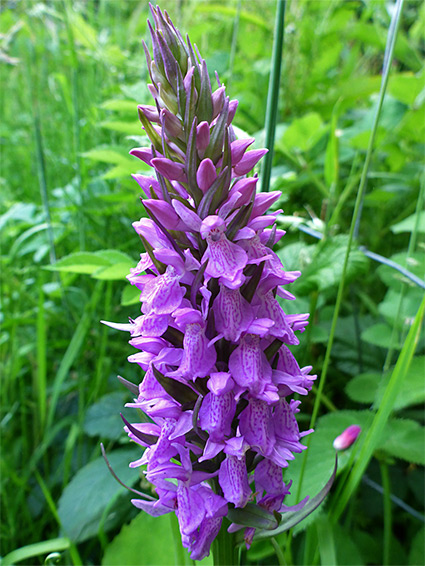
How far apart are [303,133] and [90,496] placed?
41.5 inches

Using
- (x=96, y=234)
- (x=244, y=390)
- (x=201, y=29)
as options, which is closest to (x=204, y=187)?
(x=244, y=390)

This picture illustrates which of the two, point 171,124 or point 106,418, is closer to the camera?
point 171,124

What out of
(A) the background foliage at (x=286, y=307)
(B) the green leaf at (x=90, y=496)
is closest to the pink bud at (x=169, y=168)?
(A) the background foliage at (x=286, y=307)

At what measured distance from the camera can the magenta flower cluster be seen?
50 cm

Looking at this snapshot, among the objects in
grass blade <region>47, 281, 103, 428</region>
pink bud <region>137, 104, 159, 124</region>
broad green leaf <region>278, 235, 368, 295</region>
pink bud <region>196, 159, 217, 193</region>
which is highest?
pink bud <region>137, 104, 159, 124</region>

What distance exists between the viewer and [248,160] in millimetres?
540

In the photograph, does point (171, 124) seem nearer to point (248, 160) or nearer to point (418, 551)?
point (248, 160)

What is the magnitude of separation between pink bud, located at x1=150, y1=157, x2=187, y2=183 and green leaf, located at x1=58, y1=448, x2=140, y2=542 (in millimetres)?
685

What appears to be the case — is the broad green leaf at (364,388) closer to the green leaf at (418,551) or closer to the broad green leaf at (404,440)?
the broad green leaf at (404,440)

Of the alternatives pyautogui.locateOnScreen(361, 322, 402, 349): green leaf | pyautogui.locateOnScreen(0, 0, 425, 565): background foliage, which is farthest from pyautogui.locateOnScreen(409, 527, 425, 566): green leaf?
pyautogui.locateOnScreen(361, 322, 402, 349): green leaf

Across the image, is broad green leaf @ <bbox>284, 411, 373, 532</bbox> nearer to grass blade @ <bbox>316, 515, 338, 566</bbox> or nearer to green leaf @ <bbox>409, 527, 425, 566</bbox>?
grass blade @ <bbox>316, 515, 338, 566</bbox>

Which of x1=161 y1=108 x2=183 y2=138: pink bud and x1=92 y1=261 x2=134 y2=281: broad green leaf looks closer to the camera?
x1=161 y1=108 x2=183 y2=138: pink bud

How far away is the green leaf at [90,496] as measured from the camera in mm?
973

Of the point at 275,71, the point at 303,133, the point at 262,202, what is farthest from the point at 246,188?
the point at 303,133
